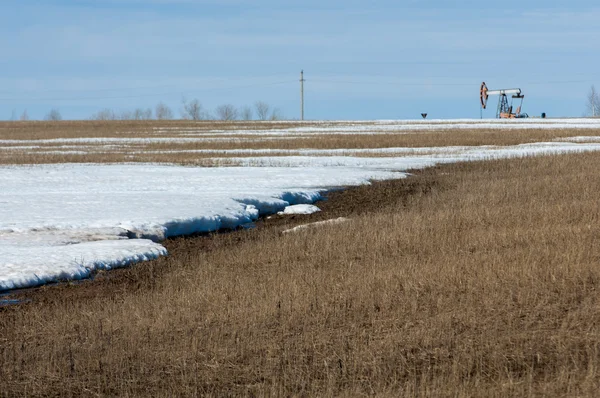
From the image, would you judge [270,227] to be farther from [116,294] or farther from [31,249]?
[116,294]

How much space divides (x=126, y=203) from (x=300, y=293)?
908 centimetres

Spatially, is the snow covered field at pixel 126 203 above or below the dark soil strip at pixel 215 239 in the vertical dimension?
above

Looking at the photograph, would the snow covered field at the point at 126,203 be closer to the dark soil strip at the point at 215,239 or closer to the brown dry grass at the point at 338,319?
the dark soil strip at the point at 215,239

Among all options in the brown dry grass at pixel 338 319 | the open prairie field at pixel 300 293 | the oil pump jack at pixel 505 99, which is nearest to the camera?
the brown dry grass at pixel 338 319

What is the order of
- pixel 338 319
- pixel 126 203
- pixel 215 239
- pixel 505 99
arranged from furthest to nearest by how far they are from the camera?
pixel 505 99, pixel 126 203, pixel 215 239, pixel 338 319

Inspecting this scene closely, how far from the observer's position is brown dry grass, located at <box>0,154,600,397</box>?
6781 mm

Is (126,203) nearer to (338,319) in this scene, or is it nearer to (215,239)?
(215,239)

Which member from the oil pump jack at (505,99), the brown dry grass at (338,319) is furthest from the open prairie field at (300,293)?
the oil pump jack at (505,99)

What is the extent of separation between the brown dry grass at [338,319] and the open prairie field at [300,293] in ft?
0.09

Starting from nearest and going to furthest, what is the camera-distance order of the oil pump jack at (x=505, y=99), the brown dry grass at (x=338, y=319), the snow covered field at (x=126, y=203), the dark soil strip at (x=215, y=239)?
the brown dry grass at (x=338, y=319) → the dark soil strip at (x=215, y=239) → the snow covered field at (x=126, y=203) → the oil pump jack at (x=505, y=99)

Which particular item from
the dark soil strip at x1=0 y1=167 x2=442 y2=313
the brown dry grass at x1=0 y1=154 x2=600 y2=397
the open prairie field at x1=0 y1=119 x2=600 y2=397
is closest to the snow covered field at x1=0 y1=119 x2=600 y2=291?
the open prairie field at x1=0 y1=119 x2=600 y2=397

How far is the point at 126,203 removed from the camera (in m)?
17.7

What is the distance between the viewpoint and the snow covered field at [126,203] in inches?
484

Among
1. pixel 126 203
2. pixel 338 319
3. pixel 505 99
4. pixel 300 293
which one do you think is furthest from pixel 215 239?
pixel 505 99
